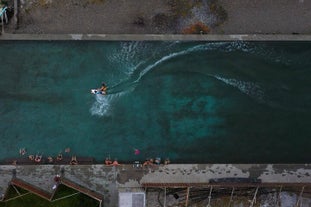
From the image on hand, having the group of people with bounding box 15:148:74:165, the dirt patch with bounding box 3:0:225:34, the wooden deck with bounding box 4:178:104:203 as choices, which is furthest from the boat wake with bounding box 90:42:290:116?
the wooden deck with bounding box 4:178:104:203

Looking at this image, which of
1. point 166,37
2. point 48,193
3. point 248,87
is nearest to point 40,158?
point 48,193

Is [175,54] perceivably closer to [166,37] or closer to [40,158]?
[166,37]

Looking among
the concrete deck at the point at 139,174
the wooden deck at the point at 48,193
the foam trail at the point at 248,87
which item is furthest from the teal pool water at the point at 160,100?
the wooden deck at the point at 48,193

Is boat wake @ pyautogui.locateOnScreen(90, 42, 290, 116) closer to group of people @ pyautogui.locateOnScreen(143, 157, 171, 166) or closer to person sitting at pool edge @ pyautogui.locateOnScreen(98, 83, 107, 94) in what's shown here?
person sitting at pool edge @ pyautogui.locateOnScreen(98, 83, 107, 94)

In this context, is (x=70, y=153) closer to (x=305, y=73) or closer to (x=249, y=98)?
(x=249, y=98)

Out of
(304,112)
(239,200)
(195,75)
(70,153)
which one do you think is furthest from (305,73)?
(70,153)

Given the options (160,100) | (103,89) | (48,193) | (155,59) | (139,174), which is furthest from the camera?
(155,59)
